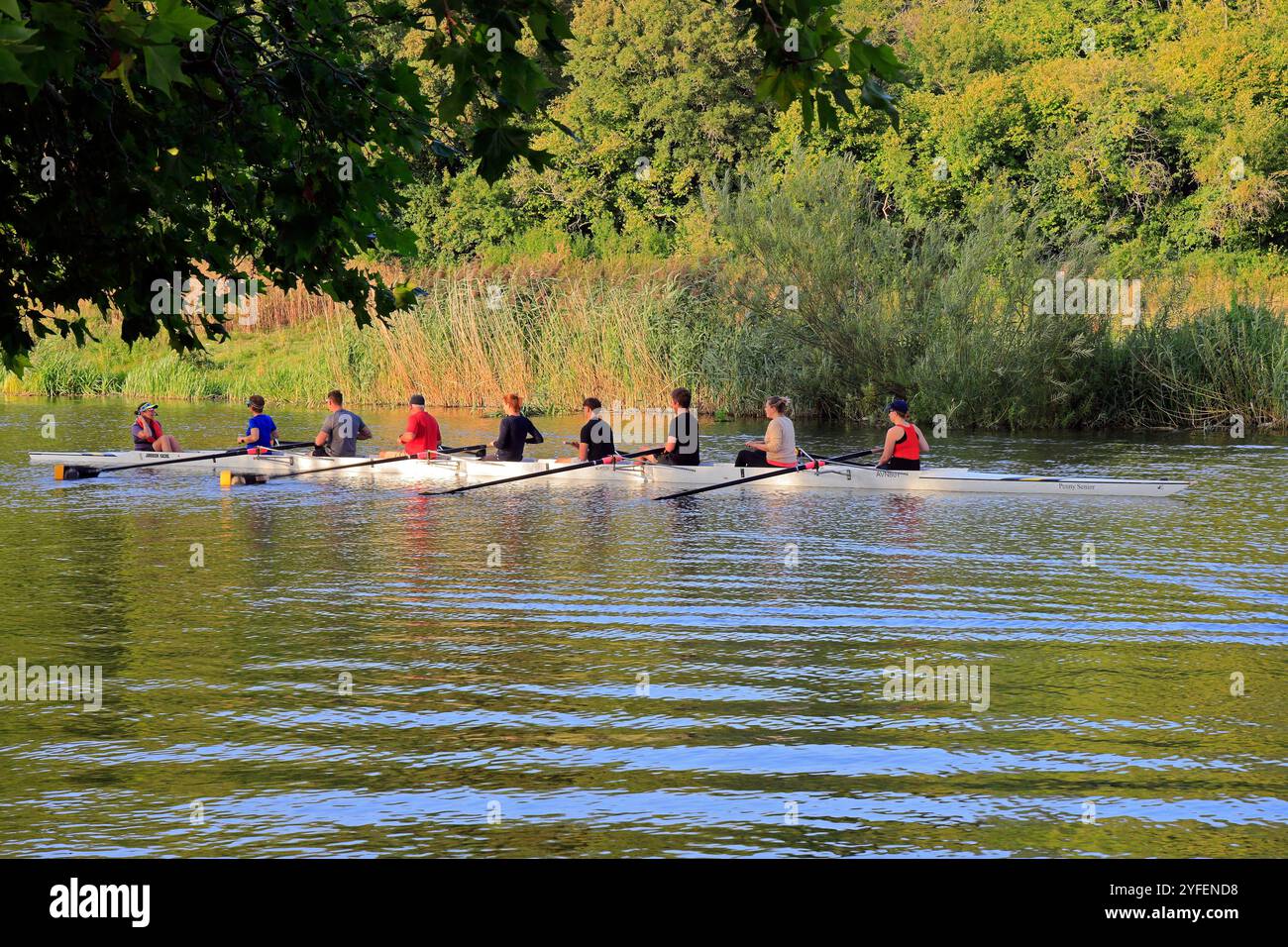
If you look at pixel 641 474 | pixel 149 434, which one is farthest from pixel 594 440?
pixel 149 434

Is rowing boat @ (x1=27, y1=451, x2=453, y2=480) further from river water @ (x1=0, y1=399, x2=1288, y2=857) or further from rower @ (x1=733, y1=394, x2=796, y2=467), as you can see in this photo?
rower @ (x1=733, y1=394, x2=796, y2=467)

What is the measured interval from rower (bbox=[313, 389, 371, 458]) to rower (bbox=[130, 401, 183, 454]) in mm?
2347

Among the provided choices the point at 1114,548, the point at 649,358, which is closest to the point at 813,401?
the point at 649,358

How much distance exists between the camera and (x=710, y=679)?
8.87 m

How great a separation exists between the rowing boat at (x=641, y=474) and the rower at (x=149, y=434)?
1.20 ft

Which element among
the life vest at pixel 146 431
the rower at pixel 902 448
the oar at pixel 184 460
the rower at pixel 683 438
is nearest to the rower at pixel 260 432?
the oar at pixel 184 460

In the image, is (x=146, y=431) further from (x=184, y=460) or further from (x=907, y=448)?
(x=907, y=448)

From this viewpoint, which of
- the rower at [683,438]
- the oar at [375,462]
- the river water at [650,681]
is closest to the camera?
the river water at [650,681]

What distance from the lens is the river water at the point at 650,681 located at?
6.19m

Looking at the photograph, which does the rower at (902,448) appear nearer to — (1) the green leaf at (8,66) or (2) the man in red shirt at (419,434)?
(2) the man in red shirt at (419,434)

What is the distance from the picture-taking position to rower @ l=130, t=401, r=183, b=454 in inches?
868

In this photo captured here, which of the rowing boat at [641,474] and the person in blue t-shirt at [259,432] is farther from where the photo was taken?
the person in blue t-shirt at [259,432]

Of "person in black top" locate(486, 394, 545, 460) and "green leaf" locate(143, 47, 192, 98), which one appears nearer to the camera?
"green leaf" locate(143, 47, 192, 98)

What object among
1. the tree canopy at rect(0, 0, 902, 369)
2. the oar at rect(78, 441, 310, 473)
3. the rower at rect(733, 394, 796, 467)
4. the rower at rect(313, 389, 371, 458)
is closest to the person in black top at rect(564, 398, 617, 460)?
the rower at rect(733, 394, 796, 467)
